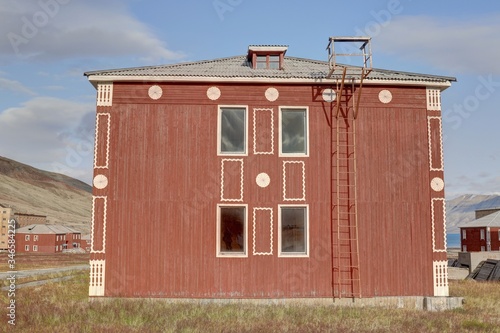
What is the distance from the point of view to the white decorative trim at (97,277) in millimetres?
17750

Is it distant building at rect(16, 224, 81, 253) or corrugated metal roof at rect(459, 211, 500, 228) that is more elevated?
corrugated metal roof at rect(459, 211, 500, 228)

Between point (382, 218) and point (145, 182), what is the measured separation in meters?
8.85

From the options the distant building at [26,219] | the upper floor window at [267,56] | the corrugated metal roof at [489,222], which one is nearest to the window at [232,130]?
the upper floor window at [267,56]

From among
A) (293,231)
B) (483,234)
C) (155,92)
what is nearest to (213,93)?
(155,92)

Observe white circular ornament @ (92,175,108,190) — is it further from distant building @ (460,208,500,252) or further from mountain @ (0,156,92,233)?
mountain @ (0,156,92,233)

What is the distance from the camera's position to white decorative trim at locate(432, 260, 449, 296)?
1832cm

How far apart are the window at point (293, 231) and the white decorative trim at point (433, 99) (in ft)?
20.7

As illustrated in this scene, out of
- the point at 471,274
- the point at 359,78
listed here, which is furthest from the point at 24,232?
the point at 359,78

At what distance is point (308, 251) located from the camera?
18.2 meters

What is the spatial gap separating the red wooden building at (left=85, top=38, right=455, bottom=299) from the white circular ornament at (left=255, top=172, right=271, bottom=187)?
0.05 meters

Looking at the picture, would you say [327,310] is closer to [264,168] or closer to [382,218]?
[382,218]

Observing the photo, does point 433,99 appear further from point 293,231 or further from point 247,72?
point 293,231

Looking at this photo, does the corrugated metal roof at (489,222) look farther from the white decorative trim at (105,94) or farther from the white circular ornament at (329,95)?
the white decorative trim at (105,94)

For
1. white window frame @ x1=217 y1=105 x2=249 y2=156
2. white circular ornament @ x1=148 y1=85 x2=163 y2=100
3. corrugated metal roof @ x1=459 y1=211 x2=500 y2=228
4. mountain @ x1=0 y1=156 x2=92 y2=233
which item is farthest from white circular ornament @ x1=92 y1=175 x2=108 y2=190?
mountain @ x1=0 y1=156 x2=92 y2=233
